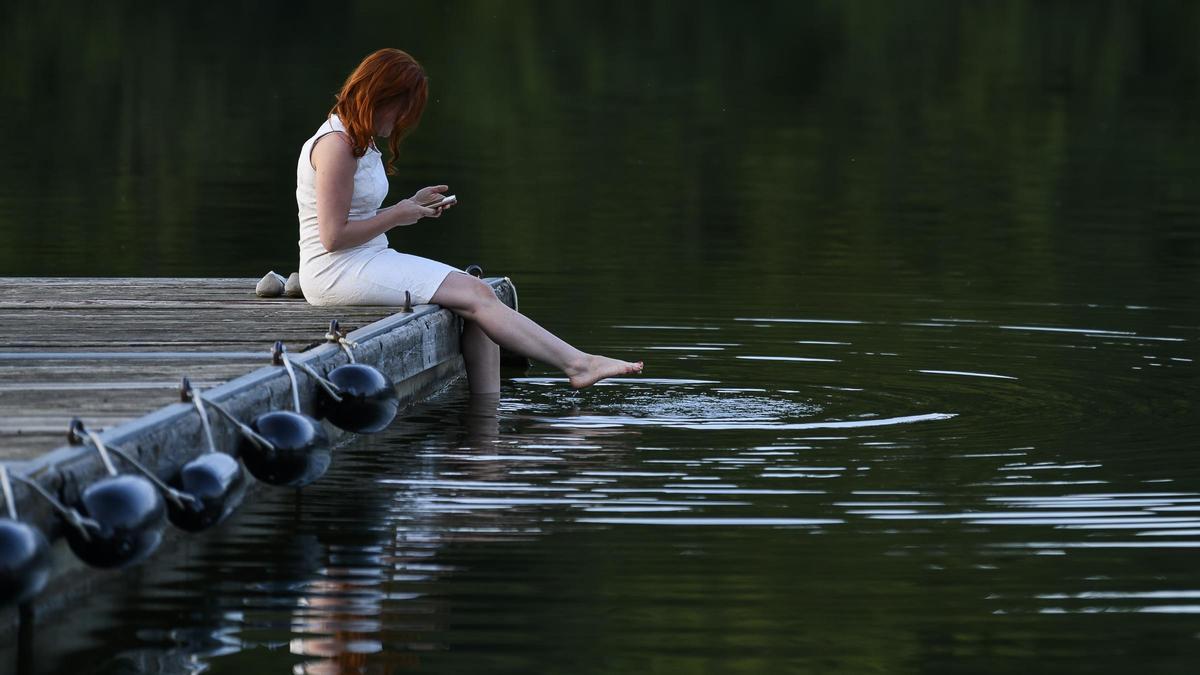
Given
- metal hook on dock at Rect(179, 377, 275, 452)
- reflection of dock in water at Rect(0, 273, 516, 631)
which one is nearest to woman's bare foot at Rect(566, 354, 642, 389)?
reflection of dock in water at Rect(0, 273, 516, 631)

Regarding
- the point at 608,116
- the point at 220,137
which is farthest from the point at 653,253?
the point at 608,116

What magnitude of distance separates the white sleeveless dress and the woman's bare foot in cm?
77

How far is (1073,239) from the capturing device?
1753 cm

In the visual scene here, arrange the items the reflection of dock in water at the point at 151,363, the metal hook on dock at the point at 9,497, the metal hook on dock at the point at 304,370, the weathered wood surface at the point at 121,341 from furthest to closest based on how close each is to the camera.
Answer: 1. the metal hook on dock at the point at 304,370
2. the weathered wood surface at the point at 121,341
3. the reflection of dock in water at the point at 151,363
4. the metal hook on dock at the point at 9,497

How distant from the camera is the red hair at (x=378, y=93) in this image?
366 inches

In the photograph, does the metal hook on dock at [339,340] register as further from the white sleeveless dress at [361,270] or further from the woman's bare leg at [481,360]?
the woman's bare leg at [481,360]

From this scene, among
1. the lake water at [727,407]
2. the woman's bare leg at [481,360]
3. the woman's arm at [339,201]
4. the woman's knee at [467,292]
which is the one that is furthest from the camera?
the woman's bare leg at [481,360]

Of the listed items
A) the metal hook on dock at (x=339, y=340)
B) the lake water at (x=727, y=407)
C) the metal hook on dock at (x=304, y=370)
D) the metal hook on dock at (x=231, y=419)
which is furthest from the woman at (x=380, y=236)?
the metal hook on dock at (x=231, y=419)

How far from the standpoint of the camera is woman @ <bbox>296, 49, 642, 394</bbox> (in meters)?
9.38

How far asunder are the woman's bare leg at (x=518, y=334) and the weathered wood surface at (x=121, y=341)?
31 cm

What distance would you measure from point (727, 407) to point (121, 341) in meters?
2.62

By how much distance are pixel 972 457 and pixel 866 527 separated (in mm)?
1356

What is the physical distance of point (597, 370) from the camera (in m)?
9.77

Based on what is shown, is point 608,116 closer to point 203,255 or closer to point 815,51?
point 815,51
